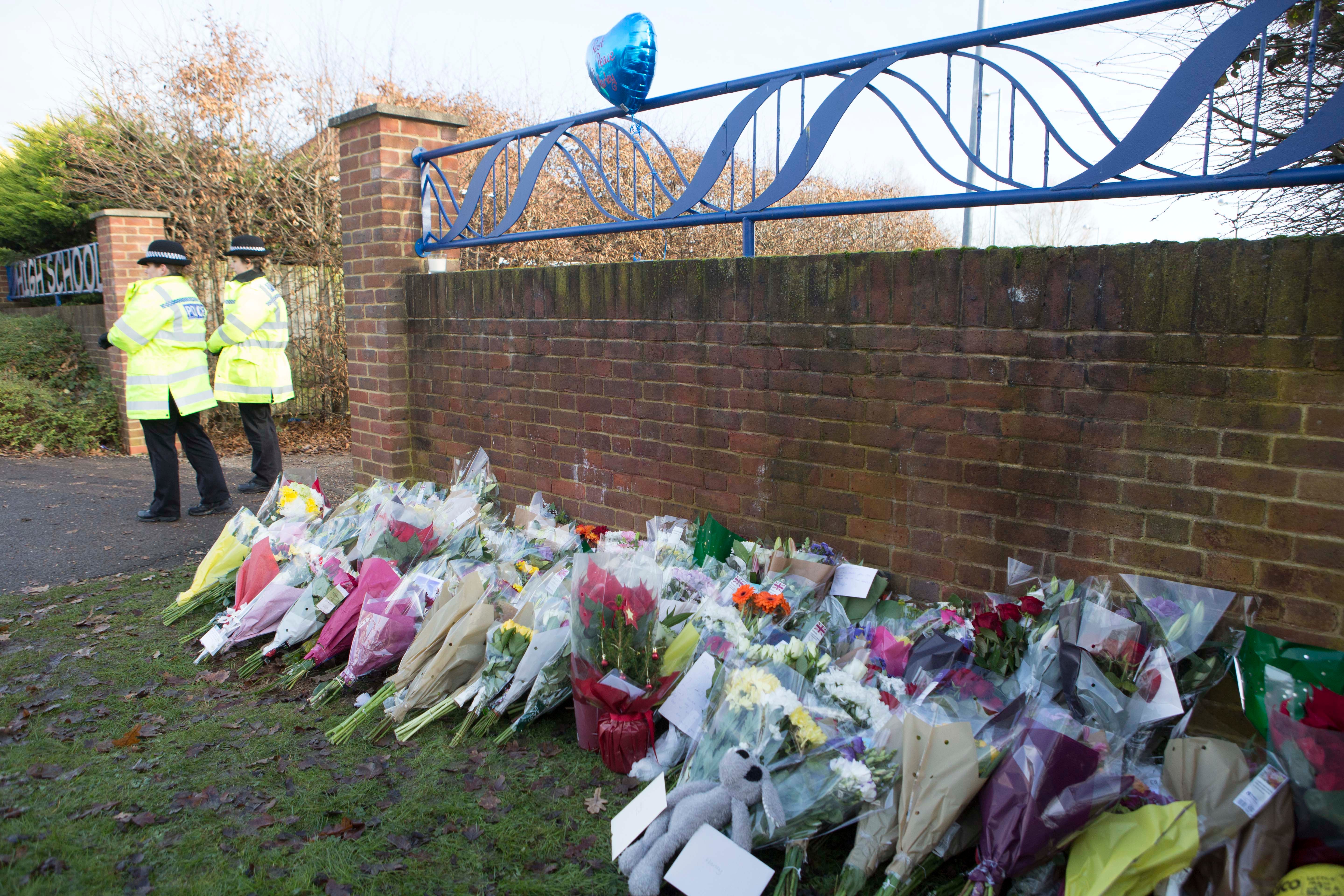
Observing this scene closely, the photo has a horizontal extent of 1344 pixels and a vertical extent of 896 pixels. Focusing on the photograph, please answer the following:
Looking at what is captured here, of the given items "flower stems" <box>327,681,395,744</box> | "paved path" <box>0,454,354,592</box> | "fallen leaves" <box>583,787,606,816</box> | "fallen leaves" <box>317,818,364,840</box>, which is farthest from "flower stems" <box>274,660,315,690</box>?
"paved path" <box>0,454,354,592</box>

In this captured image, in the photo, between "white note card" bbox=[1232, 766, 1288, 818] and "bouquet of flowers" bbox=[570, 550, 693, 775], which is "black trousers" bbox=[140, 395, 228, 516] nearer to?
"bouquet of flowers" bbox=[570, 550, 693, 775]

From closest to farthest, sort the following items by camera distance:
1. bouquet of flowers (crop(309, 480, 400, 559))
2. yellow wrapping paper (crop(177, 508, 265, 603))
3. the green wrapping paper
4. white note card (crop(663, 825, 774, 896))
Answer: white note card (crop(663, 825, 774, 896)), the green wrapping paper, bouquet of flowers (crop(309, 480, 400, 559)), yellow wrapping paper (crop(177, 508, 265, 603))

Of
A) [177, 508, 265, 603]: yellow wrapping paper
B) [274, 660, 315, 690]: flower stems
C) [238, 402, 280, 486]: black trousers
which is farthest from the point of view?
[238, 402, 280, 486]: black trousers

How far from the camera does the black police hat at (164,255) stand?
241 inches

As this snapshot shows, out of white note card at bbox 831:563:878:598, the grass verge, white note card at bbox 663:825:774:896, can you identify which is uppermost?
white note card at bbox 831:563:878:598

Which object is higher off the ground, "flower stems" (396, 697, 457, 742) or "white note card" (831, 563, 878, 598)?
"white note card" (831, 563, 878, 598)

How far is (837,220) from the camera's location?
1052cm

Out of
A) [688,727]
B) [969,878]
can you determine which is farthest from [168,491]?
[969,878]

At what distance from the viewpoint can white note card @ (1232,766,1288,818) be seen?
1889mm

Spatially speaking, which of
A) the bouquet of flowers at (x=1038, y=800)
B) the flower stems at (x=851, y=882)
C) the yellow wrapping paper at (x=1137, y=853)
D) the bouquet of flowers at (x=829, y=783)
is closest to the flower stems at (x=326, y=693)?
the bouquet of flowers at (x=829, y=783)

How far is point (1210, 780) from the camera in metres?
2.03

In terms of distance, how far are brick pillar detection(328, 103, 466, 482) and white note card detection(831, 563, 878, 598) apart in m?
3.11

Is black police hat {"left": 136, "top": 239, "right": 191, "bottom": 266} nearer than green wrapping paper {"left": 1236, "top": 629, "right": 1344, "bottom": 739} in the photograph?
No

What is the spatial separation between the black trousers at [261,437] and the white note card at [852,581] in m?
4.94
